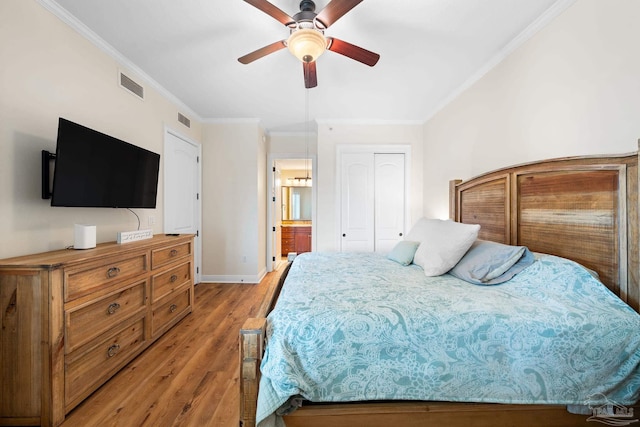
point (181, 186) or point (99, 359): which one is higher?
point (181, 186)

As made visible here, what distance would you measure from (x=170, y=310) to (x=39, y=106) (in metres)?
A: 1.89

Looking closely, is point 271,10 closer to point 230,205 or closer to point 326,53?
point 326,53

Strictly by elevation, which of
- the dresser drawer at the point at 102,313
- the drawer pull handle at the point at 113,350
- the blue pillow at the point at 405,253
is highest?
the blue pillow at the point at 405,253

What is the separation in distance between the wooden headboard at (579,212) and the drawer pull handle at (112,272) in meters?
2.93

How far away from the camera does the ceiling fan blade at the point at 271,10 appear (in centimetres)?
142

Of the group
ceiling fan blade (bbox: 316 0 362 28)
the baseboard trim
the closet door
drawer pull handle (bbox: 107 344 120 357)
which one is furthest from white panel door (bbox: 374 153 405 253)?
drawer pull handle (bbox: 107 344 120 357)

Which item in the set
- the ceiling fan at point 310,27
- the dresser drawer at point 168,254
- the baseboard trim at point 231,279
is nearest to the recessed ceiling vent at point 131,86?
the ceiling fan at point 310,27

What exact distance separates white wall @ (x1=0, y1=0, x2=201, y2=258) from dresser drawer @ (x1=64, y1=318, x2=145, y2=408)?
0.75 meters

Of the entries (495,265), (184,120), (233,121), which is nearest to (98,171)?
(184,120)

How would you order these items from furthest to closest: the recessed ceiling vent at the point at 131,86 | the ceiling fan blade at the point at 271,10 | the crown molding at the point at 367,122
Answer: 1. the crown molding at the point at 367,122
2. the recessed ceiling vent at the point at 131,86
3. the ceiling fan blade at the point at 271,10

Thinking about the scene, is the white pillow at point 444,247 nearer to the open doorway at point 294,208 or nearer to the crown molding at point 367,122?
the crown molding at point 367,122

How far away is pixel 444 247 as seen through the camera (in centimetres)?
177

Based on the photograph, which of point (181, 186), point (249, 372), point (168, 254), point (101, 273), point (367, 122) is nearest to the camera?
point (249, 372)

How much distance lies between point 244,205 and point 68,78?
7.78 feet
